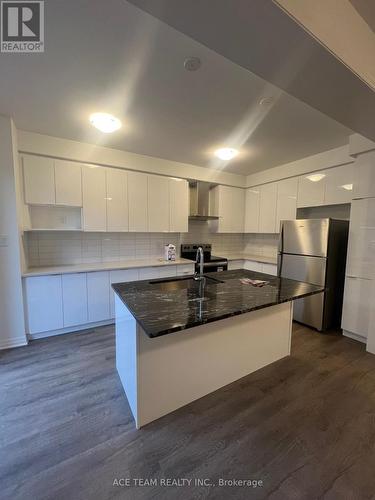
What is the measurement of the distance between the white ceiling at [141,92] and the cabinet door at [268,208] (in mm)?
1024

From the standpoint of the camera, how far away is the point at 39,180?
277 centimetres

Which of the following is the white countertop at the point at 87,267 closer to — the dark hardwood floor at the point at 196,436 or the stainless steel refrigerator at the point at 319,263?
the dark hardwood floor at the point at 196,436

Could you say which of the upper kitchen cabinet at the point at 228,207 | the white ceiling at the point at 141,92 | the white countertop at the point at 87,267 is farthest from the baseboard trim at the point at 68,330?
the upper kitchen cabinet at the point at 228,207

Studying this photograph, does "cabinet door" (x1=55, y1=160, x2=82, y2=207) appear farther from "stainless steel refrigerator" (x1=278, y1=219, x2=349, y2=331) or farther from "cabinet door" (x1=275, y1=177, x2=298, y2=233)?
"cabinet door" (x1=275, y1=177, x2=298, y2=233)

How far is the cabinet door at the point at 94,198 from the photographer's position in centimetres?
306

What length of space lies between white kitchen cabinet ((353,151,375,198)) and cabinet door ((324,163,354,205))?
0.19 m

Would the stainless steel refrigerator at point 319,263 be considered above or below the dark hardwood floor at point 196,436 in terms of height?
above

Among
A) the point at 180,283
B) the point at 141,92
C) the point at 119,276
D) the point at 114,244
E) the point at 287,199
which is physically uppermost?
the point at 141,92

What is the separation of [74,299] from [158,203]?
75.4 inches

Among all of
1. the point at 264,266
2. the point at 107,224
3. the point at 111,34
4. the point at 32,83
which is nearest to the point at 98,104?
the point at 32,83

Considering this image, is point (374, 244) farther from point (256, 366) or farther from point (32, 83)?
point (32, 83)

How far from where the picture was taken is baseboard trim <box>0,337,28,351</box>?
2504 mm

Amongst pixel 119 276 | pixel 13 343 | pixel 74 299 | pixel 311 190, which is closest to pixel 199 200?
pixel 311 190

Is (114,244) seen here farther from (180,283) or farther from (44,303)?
(180,283)
